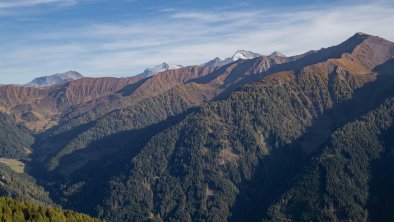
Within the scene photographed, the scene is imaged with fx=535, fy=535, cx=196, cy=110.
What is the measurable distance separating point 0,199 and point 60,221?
796 inches

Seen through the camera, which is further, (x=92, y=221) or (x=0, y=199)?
(x=92, y=221)

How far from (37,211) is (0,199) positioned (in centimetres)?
1272

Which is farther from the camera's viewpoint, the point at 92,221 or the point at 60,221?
the point at 92,221

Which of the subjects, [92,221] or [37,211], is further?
[92,221]

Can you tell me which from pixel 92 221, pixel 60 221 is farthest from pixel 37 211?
pixel 92 221

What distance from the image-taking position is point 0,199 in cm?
17038

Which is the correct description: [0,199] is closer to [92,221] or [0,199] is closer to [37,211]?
[37,211]

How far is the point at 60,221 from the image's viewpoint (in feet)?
561

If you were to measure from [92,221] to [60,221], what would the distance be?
15837 mm

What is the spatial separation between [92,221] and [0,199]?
31.7 m

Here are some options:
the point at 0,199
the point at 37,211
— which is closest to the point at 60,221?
the point at 37,211

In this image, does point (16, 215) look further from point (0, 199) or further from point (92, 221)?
point (92, 221)

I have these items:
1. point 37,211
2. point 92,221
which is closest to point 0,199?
point 37,211

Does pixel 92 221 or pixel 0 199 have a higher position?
pixel 0 199
